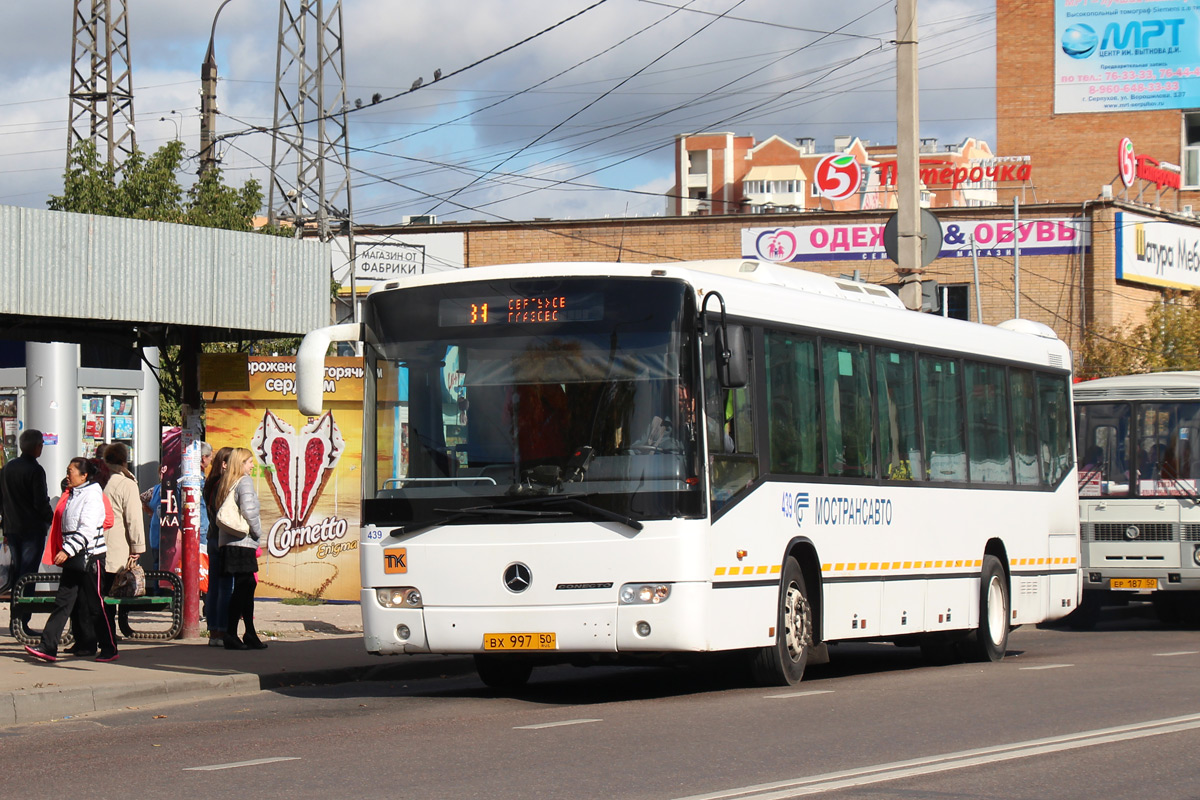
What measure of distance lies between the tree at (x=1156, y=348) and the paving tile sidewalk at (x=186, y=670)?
109 feet

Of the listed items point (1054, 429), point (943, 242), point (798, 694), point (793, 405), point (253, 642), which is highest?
point (943, 242)

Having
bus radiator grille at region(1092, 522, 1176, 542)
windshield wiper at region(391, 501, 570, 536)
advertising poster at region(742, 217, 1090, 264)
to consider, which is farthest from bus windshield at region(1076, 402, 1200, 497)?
advertising poster at region(742, 217, 1090, 264)

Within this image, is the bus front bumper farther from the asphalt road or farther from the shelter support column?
the shelter support column

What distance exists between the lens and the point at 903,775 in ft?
26.7

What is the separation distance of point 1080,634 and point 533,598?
37.4 ft

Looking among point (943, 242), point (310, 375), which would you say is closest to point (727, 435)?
point (310, 375)

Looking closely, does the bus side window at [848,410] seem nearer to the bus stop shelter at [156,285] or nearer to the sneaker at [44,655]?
the bus stop shelter at [156,285]

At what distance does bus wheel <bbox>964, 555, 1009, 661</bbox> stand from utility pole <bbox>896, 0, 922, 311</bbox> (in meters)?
5.55

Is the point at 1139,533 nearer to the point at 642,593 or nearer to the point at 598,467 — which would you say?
the point at 642,593

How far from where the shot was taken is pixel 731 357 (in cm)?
1151

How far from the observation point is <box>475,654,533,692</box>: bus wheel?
13078mm

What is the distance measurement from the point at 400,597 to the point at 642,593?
5.69 ft

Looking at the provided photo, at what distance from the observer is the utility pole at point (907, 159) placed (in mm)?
21688

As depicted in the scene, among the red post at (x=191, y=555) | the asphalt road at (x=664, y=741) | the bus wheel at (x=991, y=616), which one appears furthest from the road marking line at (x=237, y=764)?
the bus wheel at (x=991, y=616)
